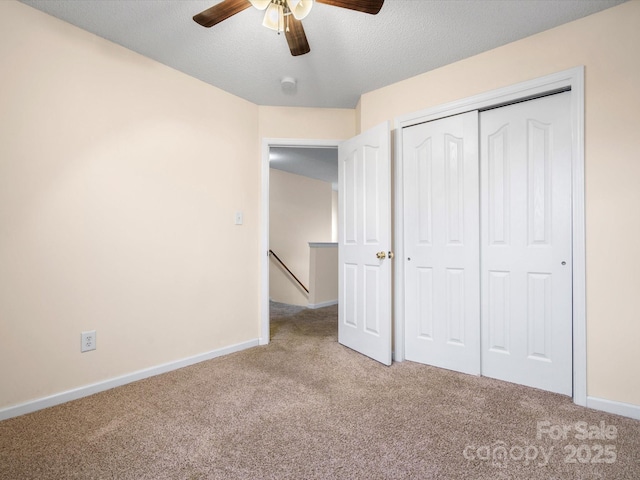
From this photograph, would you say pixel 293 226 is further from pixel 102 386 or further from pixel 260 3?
pixel 260 3

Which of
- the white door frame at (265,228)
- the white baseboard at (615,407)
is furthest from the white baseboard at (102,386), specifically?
the white baseboard at (615,407)

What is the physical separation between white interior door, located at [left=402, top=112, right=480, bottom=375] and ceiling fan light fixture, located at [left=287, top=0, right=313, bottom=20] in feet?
4.33

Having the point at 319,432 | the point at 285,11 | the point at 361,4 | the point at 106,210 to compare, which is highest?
the point at 285,11

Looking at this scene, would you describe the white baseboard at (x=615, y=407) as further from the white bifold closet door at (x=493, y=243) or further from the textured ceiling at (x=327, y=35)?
the textured ceiling at (x=327, y=35)

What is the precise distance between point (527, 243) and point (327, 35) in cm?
186

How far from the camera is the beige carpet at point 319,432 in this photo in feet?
4.36

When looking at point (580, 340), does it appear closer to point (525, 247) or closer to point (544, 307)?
point (544, 307)

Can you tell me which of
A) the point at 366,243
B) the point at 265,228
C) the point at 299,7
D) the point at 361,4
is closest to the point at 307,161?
the point at 265,228

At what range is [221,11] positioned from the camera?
1.57 m

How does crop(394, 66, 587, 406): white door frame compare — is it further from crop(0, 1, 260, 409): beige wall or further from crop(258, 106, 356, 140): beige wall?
crop(0, 1, 260, 409): beige wall

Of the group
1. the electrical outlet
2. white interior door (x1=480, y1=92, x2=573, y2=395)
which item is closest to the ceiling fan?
white interior door (x1=480, y1=92, x2=573, y2=395)

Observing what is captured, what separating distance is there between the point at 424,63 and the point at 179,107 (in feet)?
6.15

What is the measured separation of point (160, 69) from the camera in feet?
7.77

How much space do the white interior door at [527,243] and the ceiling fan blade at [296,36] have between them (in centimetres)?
138
